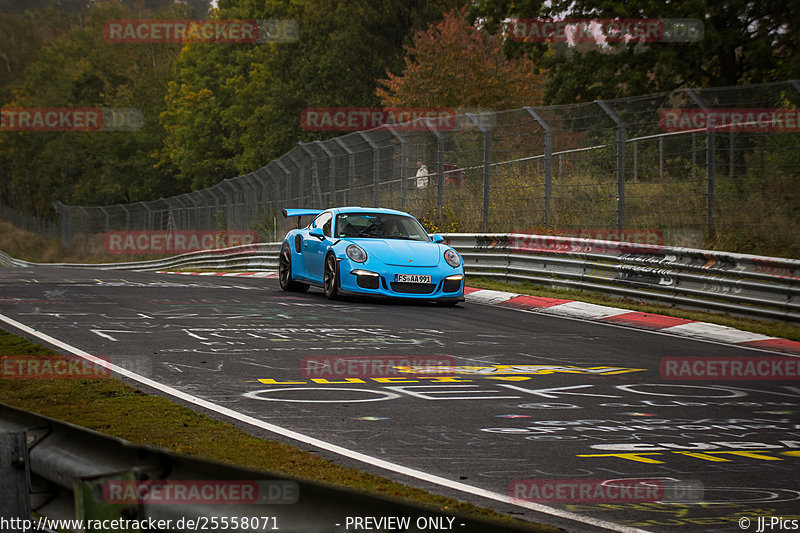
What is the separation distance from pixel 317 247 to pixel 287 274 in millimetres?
1711

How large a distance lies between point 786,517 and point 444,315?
9361 mm

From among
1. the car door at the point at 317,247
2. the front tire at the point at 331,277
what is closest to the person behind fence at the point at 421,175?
the car door at the point at 317,247

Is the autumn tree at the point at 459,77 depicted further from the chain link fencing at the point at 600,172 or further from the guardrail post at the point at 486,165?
the guardrail post at the point at 486,165

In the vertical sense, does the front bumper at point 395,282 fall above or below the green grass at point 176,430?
above

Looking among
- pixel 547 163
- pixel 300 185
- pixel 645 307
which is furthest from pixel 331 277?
pixel 300 185

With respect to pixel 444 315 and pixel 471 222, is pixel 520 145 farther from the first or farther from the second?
pixel 444 315

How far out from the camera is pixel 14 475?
10.9 ft

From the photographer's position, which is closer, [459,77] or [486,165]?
[486,165]

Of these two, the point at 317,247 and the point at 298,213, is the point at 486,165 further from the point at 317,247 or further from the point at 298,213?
the point at 317,247

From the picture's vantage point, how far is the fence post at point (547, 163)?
60.7 feet

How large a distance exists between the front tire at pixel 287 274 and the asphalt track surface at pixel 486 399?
3.10 m

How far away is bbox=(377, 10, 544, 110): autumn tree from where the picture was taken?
138 feet

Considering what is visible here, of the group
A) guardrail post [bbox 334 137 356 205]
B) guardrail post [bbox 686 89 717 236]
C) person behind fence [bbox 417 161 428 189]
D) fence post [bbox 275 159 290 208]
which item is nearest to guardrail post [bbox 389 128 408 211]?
person behind fence [bbox 417 161 428 189]

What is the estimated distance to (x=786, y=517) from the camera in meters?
4.53
